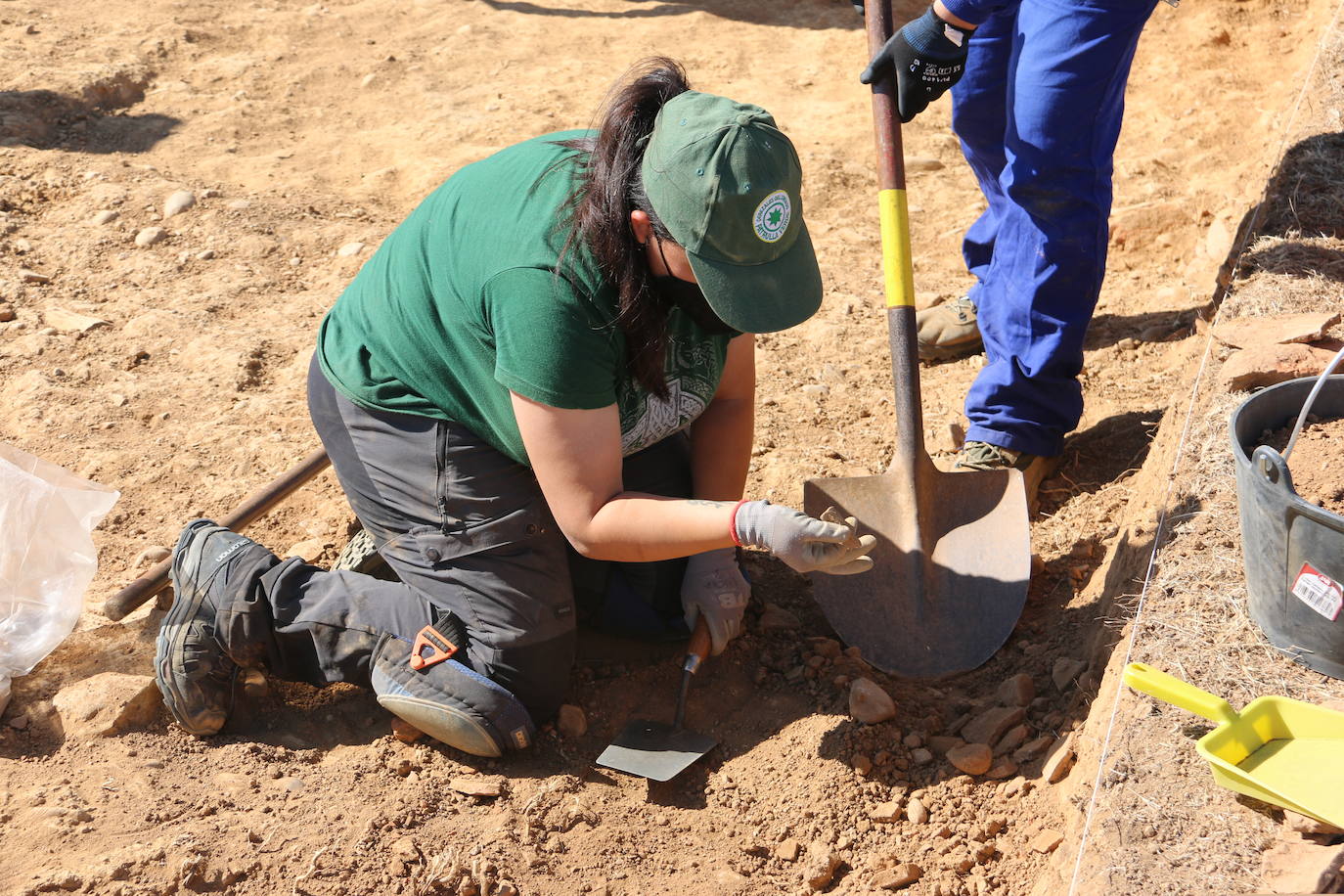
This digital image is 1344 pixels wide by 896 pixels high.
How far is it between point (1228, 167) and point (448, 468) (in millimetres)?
3610

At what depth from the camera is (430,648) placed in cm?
233

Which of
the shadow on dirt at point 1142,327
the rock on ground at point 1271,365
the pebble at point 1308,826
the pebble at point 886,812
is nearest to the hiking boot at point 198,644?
the pebble at point 886,812

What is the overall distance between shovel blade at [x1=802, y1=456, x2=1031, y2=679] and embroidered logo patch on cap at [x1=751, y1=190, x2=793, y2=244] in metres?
0.86

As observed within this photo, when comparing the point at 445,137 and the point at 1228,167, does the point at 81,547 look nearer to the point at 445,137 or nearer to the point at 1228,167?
the point at 445,137

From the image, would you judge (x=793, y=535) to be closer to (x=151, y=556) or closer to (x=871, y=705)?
(x=871, y=705)

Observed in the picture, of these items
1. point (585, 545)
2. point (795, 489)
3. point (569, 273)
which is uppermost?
point (569, 273)

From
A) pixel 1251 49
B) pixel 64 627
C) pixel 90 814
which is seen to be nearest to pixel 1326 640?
pixel 90 814

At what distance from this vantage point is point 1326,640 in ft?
6.00

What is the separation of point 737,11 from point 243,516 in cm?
479

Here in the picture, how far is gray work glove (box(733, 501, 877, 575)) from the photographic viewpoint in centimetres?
199

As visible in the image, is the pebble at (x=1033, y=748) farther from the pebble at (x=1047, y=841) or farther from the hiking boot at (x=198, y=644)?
the hiking boot at (x=198, y=644)

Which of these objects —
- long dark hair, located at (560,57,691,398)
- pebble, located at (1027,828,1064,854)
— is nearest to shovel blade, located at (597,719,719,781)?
pebble, located at (1027,828,1064,854)

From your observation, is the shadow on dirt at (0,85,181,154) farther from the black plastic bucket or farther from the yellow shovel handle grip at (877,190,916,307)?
the black plastic bucket

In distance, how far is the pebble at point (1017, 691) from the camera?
2.31 meters
